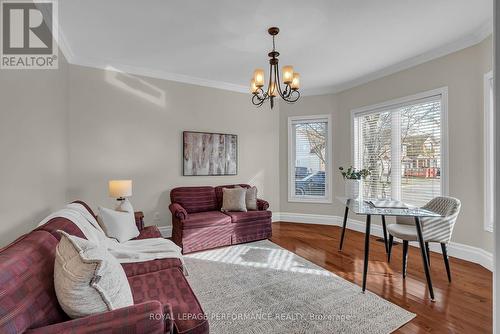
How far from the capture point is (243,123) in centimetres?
485

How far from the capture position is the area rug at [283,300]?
1871mm

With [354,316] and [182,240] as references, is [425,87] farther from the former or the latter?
[182,240]

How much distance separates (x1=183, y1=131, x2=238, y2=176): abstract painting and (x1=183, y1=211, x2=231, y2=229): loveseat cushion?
0.92 metres

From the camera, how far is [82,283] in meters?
1.08

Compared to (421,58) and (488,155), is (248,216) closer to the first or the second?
(488,155)

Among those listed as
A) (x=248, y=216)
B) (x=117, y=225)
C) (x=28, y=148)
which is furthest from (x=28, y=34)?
(x=248, y=216)

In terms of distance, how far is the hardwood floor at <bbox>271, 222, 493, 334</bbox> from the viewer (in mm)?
1914

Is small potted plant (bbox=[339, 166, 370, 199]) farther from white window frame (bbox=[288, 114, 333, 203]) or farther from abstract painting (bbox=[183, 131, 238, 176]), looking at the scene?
abstract painting (bbox=[183, 131, 238, 176])

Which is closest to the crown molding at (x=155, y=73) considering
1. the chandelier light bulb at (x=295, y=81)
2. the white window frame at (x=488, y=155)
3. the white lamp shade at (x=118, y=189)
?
the white lamp shade at (x=118, y=189)

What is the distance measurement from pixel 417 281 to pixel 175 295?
252 centimetres

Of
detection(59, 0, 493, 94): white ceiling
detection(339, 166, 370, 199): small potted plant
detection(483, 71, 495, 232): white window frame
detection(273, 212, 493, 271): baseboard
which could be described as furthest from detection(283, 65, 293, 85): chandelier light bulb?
detection(273, 212, 493, 271): baseboard

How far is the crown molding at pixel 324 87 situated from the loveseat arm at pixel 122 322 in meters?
3.23

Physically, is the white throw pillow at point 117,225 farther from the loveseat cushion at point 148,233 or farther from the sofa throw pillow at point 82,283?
the sofa throw pillow at point 82,283

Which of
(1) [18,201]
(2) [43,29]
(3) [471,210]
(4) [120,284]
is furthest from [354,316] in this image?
(2) [43,29]
